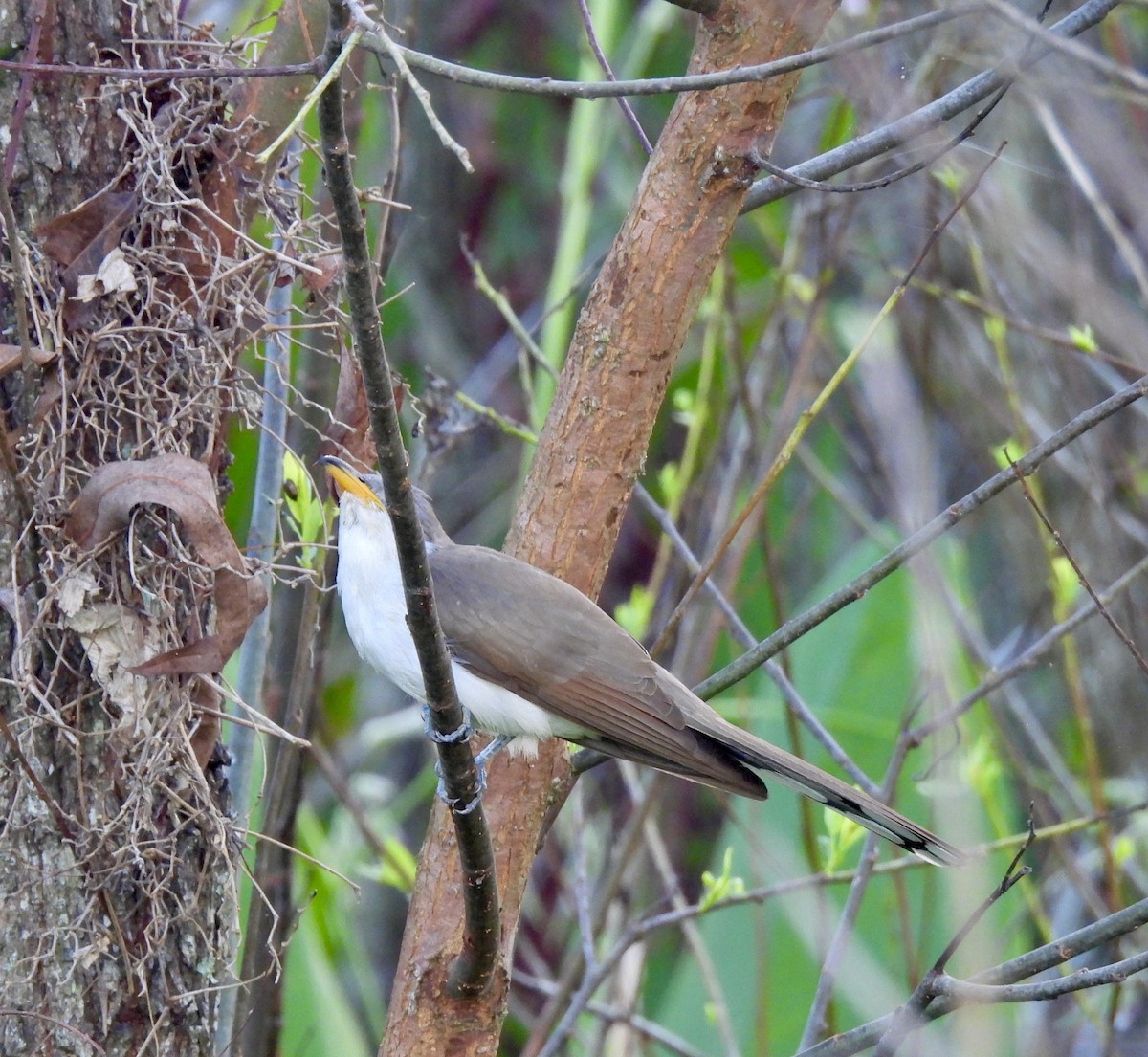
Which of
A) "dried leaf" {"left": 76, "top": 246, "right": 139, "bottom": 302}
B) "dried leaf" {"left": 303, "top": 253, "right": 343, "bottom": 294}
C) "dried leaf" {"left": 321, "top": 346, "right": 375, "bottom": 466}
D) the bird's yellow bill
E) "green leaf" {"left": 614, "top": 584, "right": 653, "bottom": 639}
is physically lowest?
"green leaf" {"left": 614, "top": 584, "right": 653, "bottom": 639}

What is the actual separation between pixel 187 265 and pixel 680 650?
2.02m

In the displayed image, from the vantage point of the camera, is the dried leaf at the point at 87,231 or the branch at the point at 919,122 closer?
the branch at the point at 919,122

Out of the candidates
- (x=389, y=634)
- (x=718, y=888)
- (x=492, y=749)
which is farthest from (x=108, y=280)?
(x=718, y=888)

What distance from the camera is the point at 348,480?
117 inches

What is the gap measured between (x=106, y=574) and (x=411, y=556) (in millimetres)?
758

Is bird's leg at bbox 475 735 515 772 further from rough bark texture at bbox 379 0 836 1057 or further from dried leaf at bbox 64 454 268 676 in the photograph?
dried leaf at bbox 64 454 268 676

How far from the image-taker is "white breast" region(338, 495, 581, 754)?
2771 mm

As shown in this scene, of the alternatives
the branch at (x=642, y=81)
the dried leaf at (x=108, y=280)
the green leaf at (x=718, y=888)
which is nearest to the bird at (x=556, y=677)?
the green leaf at (x=718, y=888)

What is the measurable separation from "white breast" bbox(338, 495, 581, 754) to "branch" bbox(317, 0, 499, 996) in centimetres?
52

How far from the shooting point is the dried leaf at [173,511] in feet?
7.28

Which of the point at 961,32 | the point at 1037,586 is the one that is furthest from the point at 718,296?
the point at 1037,586

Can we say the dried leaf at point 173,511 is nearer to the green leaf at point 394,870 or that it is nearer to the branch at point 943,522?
the branch at point 943,522

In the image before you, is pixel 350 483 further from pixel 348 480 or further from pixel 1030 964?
pixel 1030 964

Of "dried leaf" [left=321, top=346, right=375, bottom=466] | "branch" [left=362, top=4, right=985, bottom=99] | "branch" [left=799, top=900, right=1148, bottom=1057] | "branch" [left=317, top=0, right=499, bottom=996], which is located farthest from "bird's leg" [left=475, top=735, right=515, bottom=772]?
"branch" [left=362, top=4, right=985, bottom=99]
